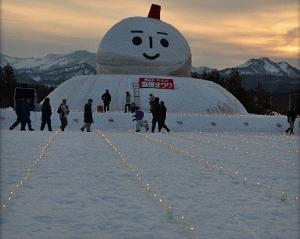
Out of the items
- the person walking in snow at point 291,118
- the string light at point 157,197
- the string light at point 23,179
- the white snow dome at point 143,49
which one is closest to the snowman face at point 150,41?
the white snow dome at point 143,49

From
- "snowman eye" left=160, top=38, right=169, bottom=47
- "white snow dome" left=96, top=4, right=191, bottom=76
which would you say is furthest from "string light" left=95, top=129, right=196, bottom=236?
"snowman eye" left=160, top=38, right=169, bottom=47

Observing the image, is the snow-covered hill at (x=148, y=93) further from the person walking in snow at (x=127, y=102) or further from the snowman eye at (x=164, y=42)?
the snowman eye at (x=164, y=42)

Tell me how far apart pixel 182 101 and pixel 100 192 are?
23560 mm

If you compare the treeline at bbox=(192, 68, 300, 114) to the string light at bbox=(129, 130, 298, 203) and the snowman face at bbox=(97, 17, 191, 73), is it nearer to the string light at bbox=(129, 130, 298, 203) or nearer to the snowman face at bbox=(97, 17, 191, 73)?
the snowman face at bbox=(97, 17, 191, 73)

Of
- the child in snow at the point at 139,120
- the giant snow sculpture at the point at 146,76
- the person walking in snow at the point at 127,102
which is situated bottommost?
the child in snow at the point at 139,120

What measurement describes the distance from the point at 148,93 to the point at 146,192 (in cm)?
2333

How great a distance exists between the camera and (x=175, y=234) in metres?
5.10

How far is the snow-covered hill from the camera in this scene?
30000 millimetres

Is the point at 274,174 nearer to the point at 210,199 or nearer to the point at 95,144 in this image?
the point at 210,199

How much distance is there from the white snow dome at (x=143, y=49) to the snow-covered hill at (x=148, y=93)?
57.1 inches

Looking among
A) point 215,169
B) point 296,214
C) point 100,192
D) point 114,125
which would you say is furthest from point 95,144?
point 114,125

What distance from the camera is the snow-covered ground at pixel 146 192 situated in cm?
529

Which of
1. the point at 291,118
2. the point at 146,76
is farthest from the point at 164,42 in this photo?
the point at 291,118

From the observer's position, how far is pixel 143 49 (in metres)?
31.8
